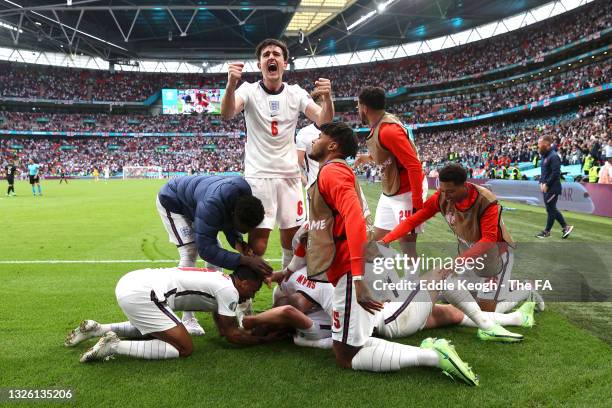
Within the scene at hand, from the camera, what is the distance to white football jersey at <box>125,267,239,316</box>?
3518 mm

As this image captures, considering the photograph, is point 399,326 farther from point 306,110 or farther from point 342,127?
point 306,110

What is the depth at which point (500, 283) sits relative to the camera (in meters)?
4.34

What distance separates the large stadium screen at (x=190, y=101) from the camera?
58.2m

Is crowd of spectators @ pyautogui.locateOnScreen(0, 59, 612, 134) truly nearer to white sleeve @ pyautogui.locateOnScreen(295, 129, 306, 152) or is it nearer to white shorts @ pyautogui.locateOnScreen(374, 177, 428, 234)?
white sleeve @ pyautogui.locateOnScreen(295, 129, 306, 152)

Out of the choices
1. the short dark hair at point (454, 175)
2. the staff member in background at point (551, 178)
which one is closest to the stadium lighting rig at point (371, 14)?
the staff member in background at point (551, 178)

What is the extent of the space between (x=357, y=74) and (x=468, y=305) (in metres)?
60.2

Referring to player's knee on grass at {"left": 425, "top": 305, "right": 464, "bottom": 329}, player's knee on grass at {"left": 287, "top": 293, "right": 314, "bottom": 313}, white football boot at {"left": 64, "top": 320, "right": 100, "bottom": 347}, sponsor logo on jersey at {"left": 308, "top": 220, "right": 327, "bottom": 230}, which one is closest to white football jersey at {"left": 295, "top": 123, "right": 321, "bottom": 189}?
player's knee on grass at {"left": 287, "top": 293, "right": 314, "bottom": 313}

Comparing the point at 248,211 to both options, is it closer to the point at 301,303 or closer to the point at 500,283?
the point at 301,303

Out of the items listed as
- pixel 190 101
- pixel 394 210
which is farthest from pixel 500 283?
pixel 190 101

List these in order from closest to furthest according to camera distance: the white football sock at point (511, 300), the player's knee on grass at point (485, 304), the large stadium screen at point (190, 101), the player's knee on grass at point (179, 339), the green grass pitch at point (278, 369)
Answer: the green grass pitch at point (278, 369) → the player's knee on grass at point (179, 339) → the player's knee on grass at point (485, 304) → the white football sock at point (511, 300) → the large stadium screen at point (190, 101)

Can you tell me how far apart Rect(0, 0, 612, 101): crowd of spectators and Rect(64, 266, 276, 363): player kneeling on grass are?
4365 centimetres

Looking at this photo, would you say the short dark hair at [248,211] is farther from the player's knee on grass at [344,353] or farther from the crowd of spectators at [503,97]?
the crowd of spectators at [503,97]

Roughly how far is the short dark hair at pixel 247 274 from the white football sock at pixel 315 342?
675mm

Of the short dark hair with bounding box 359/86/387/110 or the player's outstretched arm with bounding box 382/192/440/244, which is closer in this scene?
the player's outstretched arm with bounding box 382/192/440/244
